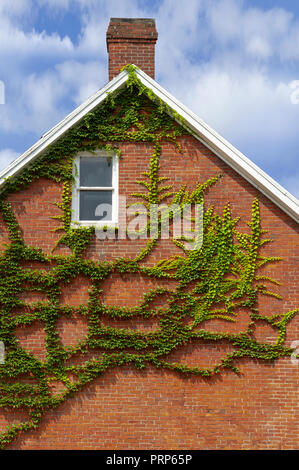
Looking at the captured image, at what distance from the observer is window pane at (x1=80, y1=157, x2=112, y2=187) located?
409 inches

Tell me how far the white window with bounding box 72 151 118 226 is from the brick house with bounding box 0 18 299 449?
0.08ft

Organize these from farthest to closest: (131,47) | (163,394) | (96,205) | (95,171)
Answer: (131,47) → (95,171) → (96,205) → (163,394)

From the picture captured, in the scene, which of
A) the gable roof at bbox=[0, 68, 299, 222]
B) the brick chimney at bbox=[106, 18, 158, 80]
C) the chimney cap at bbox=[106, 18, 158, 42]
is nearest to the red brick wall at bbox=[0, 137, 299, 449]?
the gable roof at bbox=[0, 68, 299, 222]

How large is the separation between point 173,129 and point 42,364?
5.58 m

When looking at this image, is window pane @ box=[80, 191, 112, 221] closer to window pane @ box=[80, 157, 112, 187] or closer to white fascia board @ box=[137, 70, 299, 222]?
window pane @ box=[80, 157, 112, 187]

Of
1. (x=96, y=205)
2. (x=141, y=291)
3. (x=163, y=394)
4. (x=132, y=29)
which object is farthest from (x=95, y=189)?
(x=163, y=394)

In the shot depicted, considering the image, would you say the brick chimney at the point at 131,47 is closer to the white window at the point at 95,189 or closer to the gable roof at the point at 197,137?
the gable roof at the point at 197,137

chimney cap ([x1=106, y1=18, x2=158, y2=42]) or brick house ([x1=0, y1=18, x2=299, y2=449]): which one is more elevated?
chimney cap ([x1=106, y1=18, x2=158, y2=42])

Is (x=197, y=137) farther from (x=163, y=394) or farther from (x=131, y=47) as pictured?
(x=163, y=394)

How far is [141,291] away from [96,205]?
2.07 m

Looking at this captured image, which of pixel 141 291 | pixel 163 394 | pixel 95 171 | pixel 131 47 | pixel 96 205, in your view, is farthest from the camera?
pixel 131 47

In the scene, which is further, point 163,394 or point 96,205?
point 96,205

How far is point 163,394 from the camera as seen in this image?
377 inches

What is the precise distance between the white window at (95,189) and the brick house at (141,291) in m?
0.02
